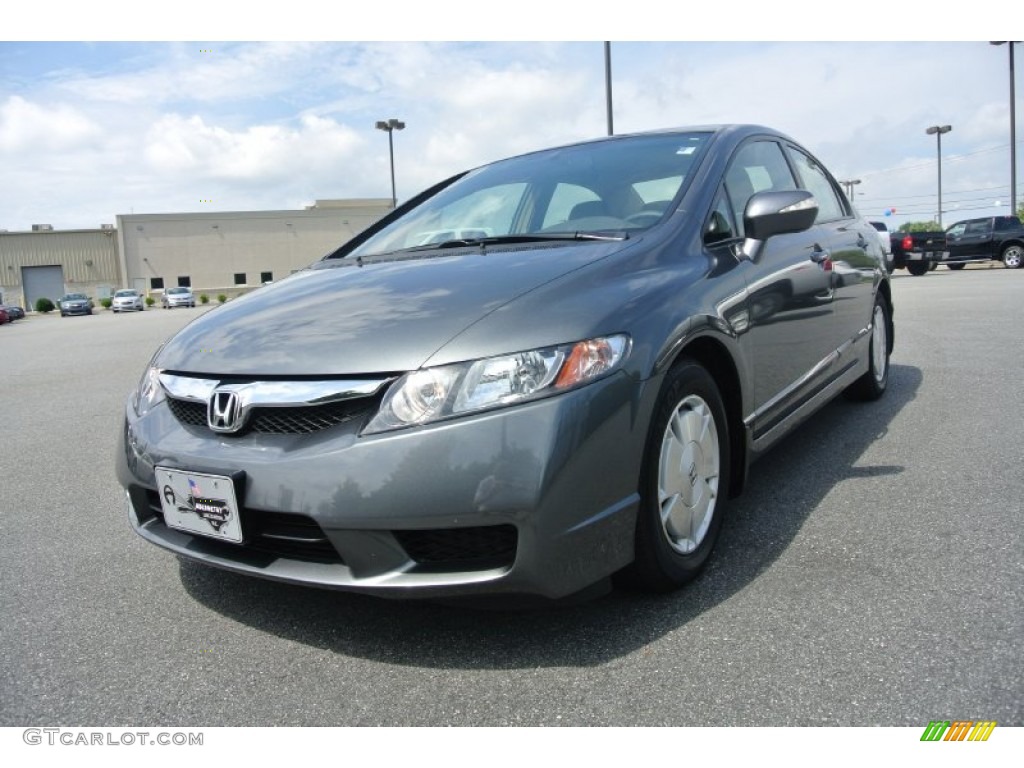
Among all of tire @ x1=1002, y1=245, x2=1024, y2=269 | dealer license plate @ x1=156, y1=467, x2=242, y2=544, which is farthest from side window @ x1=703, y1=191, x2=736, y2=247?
tire @ x1=1002, y1=245, x2=1024, y2=269

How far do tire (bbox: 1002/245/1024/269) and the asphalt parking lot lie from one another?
23623 millimetres

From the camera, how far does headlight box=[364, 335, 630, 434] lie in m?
2.01

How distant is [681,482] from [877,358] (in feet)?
10.2

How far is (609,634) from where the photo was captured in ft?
7.48

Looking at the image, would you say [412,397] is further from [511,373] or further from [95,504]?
[95,504]

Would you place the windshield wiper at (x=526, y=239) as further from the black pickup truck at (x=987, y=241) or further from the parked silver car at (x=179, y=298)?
the parked silver car at (x=179, y=298)

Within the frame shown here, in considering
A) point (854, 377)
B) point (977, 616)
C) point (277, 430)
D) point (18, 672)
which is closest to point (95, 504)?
point (18, 672)

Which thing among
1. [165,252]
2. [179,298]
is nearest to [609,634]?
[179,298]

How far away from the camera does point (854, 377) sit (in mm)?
4484

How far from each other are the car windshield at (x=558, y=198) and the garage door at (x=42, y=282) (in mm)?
70870

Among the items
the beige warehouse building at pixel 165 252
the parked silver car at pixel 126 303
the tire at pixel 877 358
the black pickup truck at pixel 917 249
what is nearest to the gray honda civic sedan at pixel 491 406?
the tire at pixel 877 358

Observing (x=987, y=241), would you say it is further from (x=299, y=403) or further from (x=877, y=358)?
(x=299, y=403)

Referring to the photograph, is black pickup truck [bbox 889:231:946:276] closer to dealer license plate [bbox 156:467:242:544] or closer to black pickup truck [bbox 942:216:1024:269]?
black pickup truck [bbox 942:216:1024:269]

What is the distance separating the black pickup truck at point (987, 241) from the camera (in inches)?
931
